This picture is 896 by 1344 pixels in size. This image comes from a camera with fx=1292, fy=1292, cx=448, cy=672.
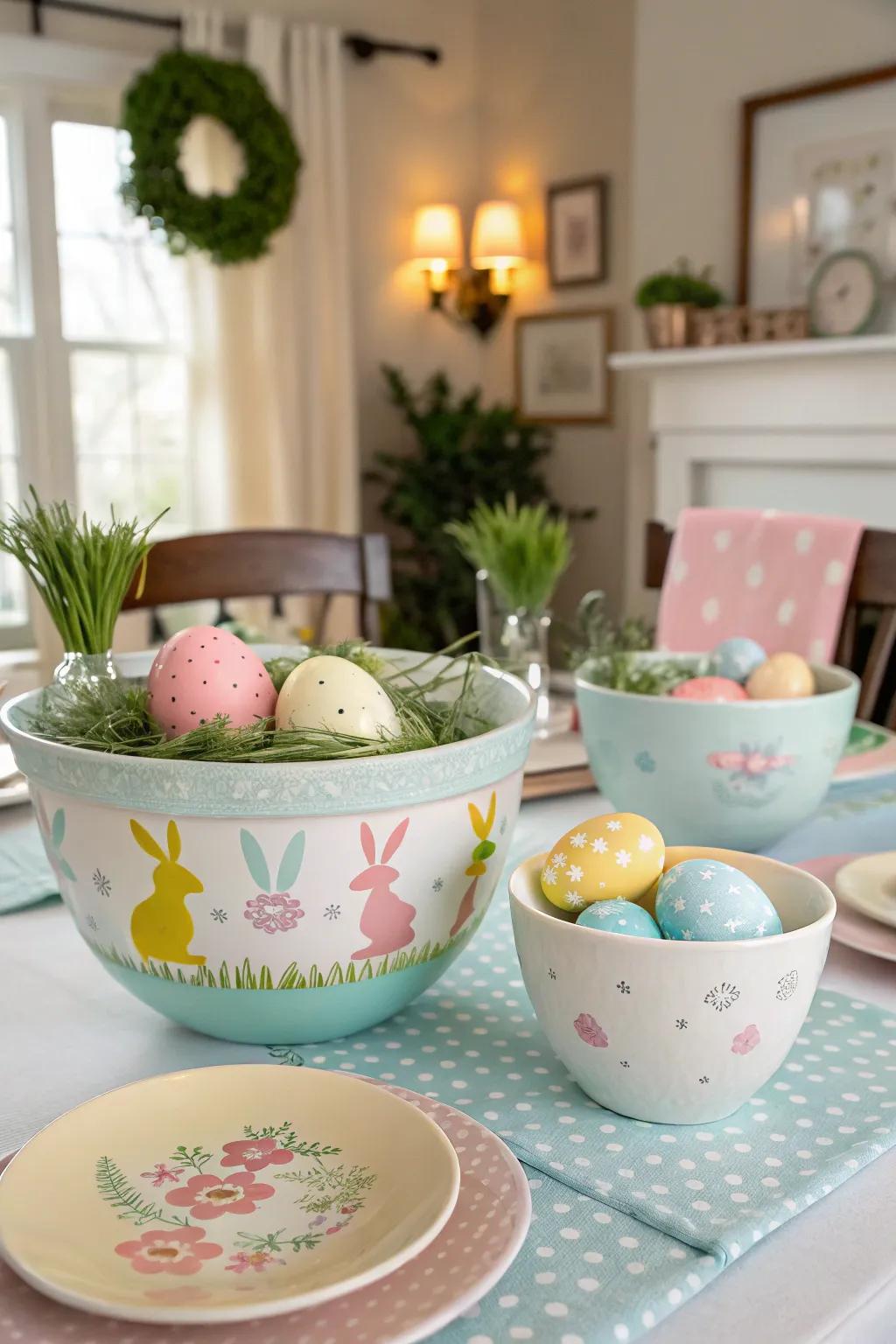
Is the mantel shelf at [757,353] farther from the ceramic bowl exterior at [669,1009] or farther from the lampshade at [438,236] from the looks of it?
the ceramic bowl exterior at [669,1009]

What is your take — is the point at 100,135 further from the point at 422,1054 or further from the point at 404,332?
the point at 422,1054

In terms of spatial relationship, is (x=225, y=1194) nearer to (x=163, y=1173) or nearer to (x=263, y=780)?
(x=163, y=1173)

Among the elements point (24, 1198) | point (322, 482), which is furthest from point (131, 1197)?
point (322, 482)

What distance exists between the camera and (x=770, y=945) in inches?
21.2

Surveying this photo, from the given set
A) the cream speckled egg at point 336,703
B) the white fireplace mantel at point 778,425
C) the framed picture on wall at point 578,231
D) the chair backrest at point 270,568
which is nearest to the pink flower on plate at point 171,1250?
the cream speckled egg at point 336,703

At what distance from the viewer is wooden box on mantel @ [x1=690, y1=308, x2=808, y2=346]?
3330 mm

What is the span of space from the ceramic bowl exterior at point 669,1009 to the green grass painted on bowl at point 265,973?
84 mm

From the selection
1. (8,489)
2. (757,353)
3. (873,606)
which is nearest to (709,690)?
(873,606)

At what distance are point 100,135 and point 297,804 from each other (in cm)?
397

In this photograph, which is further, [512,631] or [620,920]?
[512,631]

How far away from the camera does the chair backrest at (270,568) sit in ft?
5.69

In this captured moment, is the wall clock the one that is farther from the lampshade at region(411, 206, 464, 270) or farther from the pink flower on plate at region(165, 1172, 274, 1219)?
the pink flower on plate at region(165, 1172, 274, 1219)

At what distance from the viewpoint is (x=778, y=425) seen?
3.43m

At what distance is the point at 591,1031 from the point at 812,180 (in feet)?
11.0
